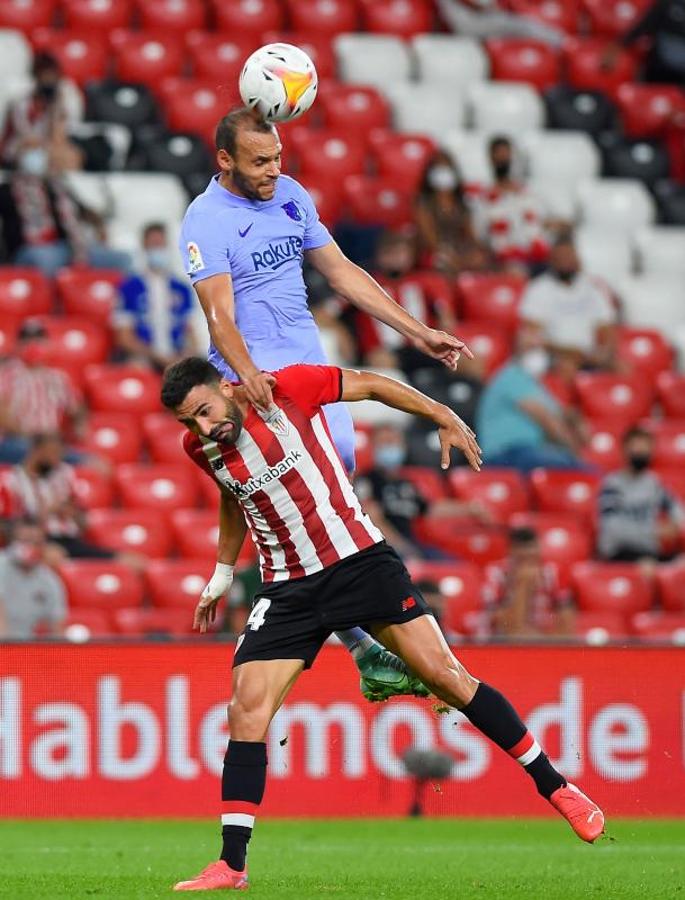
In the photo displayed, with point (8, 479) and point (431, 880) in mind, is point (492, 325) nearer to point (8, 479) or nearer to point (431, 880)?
point (8, 479)

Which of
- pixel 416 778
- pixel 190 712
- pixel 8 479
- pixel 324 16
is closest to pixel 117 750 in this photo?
pixel 190 712

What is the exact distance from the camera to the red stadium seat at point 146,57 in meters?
16.3

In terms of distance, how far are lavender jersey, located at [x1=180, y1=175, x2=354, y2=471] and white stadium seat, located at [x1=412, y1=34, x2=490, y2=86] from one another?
1000 cm

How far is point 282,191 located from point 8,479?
17.8 ft

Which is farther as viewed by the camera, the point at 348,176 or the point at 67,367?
the point at 348,176

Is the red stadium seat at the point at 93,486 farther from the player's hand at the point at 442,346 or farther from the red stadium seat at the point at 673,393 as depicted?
the player's hand at the point at 442,346

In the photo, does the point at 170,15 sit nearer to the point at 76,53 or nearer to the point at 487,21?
the point at 76,53

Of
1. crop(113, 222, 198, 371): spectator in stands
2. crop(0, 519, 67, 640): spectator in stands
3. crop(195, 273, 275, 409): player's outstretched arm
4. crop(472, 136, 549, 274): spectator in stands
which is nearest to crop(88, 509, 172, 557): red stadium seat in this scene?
crop(0, 519, 67, 640): spectator in stands

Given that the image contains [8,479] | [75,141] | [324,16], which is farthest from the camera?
[324,16]

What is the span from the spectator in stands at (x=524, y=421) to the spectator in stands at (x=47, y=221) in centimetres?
289

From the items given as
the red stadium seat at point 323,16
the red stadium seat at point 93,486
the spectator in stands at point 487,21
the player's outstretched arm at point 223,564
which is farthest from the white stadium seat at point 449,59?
the player's outstretched arm at point 223,564

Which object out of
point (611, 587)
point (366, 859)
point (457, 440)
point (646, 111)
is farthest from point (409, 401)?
point (646, 111)

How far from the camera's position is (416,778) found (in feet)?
36.1

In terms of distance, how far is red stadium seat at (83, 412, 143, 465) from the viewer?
13695mm
